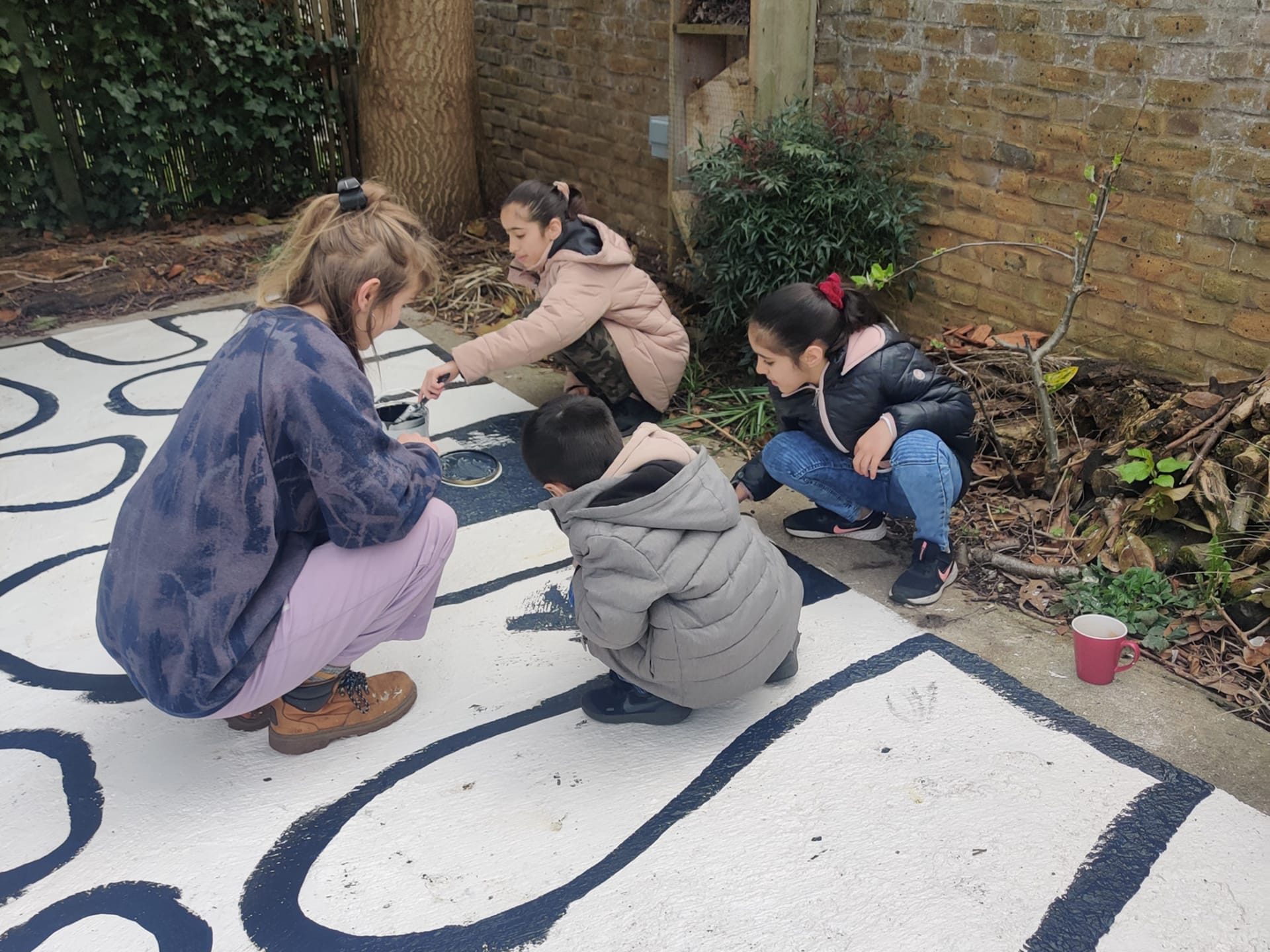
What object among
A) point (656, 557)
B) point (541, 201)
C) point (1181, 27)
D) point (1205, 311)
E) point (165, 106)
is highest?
point (1181, 27)

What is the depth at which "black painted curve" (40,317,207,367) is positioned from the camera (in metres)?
4.19

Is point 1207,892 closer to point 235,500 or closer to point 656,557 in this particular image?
point 656,557

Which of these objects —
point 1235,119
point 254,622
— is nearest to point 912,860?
point 254,622

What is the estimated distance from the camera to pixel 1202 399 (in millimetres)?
2744

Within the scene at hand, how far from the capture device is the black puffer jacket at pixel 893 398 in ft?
8.09

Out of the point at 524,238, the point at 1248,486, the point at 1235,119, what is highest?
the point at 1235,119

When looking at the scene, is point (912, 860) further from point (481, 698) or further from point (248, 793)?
point (248, 793)

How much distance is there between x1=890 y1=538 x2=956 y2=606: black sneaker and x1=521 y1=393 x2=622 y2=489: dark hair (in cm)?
100

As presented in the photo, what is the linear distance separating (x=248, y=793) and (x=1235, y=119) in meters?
2.97

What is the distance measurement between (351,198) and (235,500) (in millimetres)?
597

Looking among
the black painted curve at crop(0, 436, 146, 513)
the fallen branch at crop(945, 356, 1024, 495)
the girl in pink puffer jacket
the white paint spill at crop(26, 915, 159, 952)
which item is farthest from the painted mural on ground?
the girl in pink puffer jacket

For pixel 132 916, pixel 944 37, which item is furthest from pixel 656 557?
pixel 944 37

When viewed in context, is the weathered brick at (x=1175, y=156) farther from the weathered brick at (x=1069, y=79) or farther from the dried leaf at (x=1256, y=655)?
the dried leaf at (x=1256, y=655)

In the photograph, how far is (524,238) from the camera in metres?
3.27
